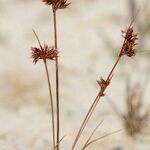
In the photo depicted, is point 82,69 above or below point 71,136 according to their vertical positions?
above

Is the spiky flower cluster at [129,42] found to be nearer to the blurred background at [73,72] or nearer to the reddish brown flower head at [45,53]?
the reddish brown flower head at [45,53]

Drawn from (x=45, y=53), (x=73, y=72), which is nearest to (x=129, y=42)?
(x=45, y=53)

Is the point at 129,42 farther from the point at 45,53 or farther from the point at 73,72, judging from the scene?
the point at 73,72

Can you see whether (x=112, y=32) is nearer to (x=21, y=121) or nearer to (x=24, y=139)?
(x=21, y=121)

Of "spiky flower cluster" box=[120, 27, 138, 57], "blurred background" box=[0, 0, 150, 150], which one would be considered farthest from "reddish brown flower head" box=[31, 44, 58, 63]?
"blurred background" box=[0, 0, 150, 150]

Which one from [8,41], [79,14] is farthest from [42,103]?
[79,14]

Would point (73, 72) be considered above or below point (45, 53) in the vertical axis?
above

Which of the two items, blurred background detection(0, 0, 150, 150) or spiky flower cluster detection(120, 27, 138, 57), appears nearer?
spiky flower cluster detection(120, 27, 138, 57)

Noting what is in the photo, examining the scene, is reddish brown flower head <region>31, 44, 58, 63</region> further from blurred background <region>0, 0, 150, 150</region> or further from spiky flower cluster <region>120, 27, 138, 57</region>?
blurred background <region>0, 0, 150, 150</region>

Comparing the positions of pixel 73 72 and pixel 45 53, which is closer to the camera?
pixel 45 53
